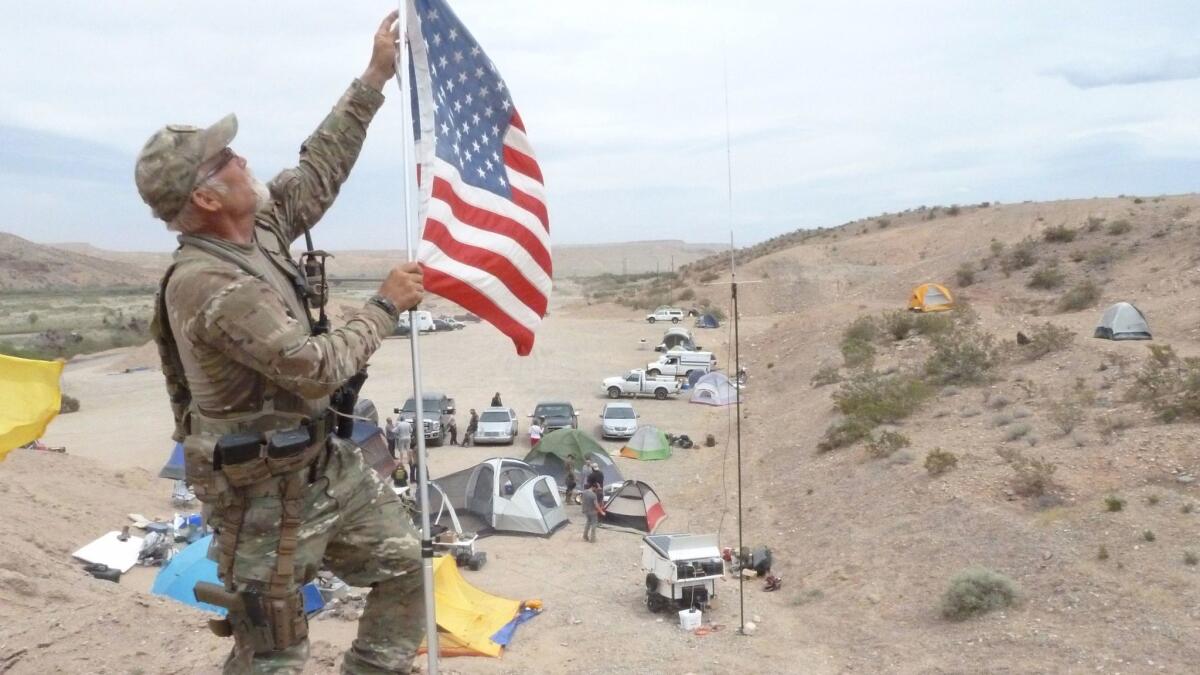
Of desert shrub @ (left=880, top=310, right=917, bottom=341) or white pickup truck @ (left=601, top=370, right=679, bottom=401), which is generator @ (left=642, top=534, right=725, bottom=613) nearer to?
desert shrub @ (left=880, top=310, right=917, bottom=341)

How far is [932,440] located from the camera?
711 inches

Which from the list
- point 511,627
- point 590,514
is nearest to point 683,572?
point 511,627

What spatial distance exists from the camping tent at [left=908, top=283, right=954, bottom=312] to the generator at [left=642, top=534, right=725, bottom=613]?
2940cm

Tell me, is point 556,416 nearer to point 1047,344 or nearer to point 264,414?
point 1047,344

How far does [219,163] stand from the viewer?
3037 millimetres

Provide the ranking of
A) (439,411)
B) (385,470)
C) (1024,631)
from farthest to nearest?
1. (439,411)
2. (385,470)
3. (1024,631)

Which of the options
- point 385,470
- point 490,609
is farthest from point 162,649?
point 385,470

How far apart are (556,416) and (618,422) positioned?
1.85m

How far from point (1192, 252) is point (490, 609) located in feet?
111

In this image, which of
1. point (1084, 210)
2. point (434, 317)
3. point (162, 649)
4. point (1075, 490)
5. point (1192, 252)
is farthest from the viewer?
point (434, 317)

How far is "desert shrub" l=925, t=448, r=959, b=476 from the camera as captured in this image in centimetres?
1590

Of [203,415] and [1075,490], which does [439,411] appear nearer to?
[1075,490]

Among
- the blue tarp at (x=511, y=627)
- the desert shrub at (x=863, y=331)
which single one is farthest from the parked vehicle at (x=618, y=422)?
the blue tarp at (x=511, y=627)

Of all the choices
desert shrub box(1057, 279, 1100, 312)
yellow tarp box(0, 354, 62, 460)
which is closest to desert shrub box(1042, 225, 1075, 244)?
desert shrub box(1057, 279, 1100, 312)
